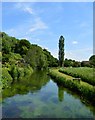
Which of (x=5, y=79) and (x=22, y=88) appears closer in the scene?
(x=22, y=88)

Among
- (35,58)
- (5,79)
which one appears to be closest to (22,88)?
(5,79)

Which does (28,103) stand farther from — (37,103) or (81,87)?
(81,87)

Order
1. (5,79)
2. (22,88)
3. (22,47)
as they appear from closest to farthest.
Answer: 1. (22,88)
2. (5,79)
3. (22,47)

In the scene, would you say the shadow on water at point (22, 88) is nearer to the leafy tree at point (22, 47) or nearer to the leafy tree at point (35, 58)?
the leafy tree at point (35, 58)

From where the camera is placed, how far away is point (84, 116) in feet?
46.3

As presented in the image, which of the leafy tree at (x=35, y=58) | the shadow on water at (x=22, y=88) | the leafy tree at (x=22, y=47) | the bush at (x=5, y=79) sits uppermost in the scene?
the leafy tree at (x=22, y=47)

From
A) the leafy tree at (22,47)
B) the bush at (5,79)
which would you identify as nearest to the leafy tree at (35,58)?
the leafy tree at (22,47)

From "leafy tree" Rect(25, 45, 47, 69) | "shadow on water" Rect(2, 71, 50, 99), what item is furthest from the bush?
"leafy tree" Rect(25, 45, 47, 69)

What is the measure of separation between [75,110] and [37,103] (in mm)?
3363

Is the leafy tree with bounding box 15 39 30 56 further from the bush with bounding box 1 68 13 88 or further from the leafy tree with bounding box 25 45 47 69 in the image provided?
the bush with bounding box 1 68 13 88

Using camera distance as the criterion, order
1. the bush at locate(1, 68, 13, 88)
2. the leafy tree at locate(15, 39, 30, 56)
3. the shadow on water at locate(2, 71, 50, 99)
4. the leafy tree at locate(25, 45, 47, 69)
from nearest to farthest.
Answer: the shadow on water at locate(2, 71, 50, 99), the bush at locate(1, 68, 13, 88), the leafy tree at locate(25, 45, 47, 69), the leafy tree at locate(15, 39, 30, 56)

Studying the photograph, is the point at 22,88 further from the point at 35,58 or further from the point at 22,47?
the point at 22,47

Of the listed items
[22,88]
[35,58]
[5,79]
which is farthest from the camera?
[35,58]

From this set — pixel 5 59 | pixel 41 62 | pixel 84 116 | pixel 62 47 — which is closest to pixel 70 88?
pixel 84 116
